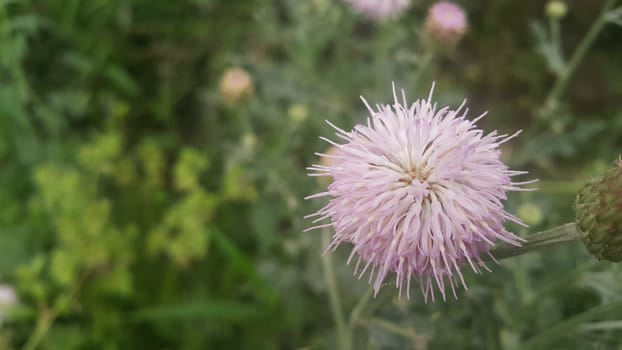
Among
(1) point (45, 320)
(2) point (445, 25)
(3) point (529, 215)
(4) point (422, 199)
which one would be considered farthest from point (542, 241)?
(1) point (45, 320)

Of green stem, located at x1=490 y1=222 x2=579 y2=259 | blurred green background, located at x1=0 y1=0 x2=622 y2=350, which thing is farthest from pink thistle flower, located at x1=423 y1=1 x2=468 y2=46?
green stem, located at x1=490 y1=222 x2=579 y2=259

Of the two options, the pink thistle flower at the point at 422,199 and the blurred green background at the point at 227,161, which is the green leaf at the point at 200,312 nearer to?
the blurred green background at the point at 227,161

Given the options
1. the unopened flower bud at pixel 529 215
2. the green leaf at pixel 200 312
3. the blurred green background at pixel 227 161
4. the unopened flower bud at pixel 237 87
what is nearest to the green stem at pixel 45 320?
the blurred green background at pixel 227 161

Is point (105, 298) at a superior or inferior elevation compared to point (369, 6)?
inferior

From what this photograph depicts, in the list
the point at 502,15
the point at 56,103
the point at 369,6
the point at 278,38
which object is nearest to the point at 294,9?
the point at 278,38

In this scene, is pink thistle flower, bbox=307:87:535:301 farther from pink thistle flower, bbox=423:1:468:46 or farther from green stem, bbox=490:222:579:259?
pink thistle flower, bbox=423:1:468:46

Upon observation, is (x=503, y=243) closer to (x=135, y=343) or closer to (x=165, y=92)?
(x=135, y=343)

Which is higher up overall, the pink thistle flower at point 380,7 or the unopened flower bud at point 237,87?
the pink thistle flower at point 380,7
